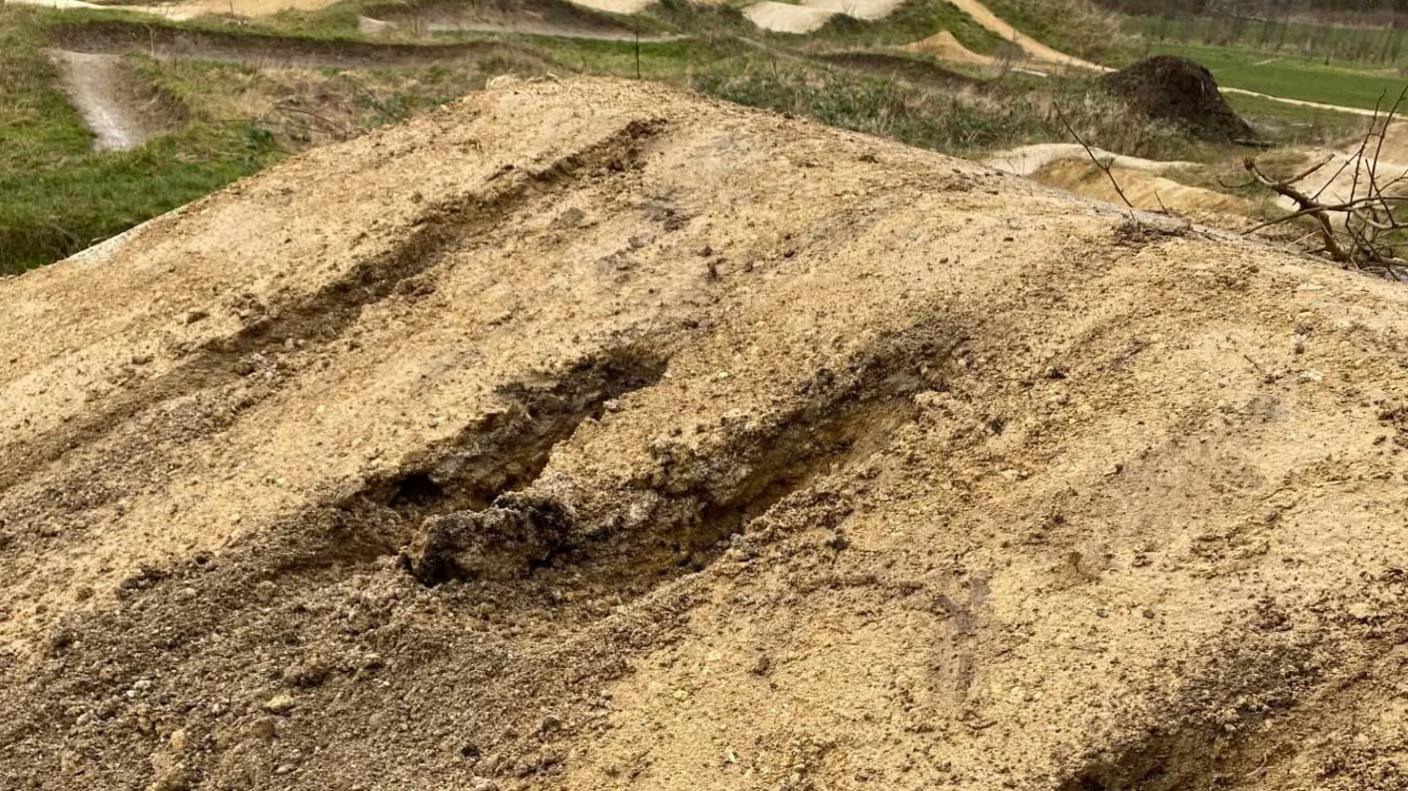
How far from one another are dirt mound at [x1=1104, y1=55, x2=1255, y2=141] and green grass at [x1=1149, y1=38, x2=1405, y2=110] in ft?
24.6

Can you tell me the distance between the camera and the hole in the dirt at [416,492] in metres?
4.83

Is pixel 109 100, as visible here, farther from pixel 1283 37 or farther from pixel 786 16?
pixel 1283 37

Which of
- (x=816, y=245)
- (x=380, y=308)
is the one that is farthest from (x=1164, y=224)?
(x=380, y=308)

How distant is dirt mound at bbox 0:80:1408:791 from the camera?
338cm

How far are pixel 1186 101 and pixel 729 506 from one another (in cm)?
2456

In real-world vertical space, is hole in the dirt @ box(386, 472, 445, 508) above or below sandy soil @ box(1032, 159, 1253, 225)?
A: above

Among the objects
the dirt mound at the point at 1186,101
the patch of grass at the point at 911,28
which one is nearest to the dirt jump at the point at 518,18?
the patch of grass at the point at 911,28

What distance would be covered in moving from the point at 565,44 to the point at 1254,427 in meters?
29.8

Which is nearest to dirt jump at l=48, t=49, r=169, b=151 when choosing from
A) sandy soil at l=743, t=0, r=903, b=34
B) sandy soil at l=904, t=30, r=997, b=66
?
sandy soil at l=743, t=0, r=903, b=34

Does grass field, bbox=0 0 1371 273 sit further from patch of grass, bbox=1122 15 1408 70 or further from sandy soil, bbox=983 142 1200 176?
patch of grass, bbox=1122 15 1408 70

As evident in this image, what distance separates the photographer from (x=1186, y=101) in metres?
25.9

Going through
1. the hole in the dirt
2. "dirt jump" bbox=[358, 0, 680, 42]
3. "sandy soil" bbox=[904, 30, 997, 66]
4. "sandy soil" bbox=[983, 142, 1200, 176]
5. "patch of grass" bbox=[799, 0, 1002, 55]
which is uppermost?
the hole in the dirt

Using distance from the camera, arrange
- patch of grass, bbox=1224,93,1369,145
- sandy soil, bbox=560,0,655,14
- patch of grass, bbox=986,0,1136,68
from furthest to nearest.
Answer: patch of grass, bbox=986,0,1136,68, sandy soil, bbox=560,0,655,14, patch of grass, bbox=1224,93,1369,145

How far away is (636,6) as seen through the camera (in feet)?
119
